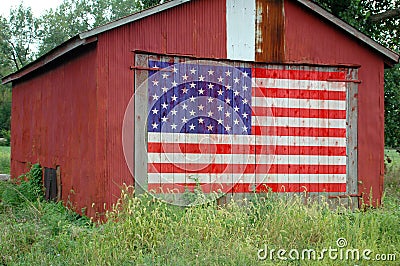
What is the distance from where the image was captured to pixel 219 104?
37.4 feet

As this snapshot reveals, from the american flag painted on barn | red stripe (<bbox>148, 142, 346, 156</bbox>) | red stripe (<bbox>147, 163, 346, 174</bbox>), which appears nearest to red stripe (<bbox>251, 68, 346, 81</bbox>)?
the american flag painted on barn

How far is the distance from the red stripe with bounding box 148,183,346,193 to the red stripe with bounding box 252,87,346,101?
1.68 meters

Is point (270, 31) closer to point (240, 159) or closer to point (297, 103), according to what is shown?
point (297, 103)

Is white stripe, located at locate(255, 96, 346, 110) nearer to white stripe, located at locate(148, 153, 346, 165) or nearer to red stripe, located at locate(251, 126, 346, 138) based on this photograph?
red stripe, located at locate(251, 126, 346, 138)

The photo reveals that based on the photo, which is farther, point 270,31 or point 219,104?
point 270,31

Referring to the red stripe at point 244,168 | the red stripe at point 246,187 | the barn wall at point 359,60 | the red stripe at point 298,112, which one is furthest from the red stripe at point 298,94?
the red stripe at point 246,187

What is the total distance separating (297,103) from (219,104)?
5.42ft

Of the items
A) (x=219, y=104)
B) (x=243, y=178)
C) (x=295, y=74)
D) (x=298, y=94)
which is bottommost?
(x=243, y=178)

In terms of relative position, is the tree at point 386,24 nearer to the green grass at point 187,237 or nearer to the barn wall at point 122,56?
the barn wall at point 122,56

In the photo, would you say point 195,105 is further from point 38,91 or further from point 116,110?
point 38,91

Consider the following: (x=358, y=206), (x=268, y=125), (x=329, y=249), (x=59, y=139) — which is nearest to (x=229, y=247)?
(x=329, y=249)

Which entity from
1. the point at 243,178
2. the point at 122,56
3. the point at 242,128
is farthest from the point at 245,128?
the point at 122,56
